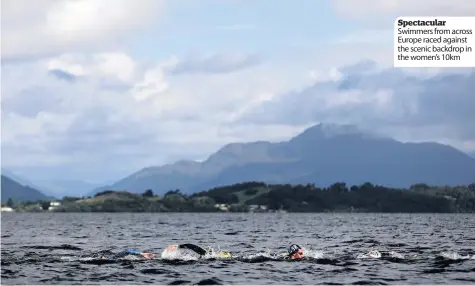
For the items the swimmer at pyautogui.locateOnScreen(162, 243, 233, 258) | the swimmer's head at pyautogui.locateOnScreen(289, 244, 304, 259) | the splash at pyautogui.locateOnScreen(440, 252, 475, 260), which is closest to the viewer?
the splash at pyautogui.locateOnScreen(440, 252, 475, 260)

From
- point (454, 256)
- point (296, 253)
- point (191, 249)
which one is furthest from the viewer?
point (191, 249)

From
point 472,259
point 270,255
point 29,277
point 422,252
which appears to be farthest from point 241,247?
point 29,277

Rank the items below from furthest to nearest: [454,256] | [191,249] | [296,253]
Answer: [191,249], [454,256], [296,253]

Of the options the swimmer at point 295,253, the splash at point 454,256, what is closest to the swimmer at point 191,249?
the swimmer at point 295,253

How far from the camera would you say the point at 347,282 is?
50.6 m

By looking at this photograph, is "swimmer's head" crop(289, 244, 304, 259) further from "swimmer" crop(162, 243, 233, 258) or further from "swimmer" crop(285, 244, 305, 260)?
"swimmer" crop(162, 243, 233, 258)

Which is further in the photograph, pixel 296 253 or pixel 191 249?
pixel 191 249

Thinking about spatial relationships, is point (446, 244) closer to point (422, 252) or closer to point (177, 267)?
point (422, 252)

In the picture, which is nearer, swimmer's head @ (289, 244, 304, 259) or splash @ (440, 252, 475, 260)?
splash @ (440, 252, 475, 260)

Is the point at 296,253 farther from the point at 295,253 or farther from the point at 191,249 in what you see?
the point at 191,249

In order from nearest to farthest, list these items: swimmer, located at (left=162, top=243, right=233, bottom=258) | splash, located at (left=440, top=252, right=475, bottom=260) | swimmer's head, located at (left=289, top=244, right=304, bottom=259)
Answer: splash, located at (left=440, top=252, right=475, bottom=260), swimmer's head, located at (left=289, top=244, right=304, bottom=259), swimmer, located at (left=162, top=243, right=233, bottom=258)


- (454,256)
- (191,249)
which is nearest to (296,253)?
(191,249)

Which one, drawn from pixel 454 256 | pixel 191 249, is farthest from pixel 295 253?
pixel 454 256

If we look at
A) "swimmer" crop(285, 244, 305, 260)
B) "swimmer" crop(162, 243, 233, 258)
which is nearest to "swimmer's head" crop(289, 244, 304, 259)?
"swimmer" crop(285, 244, 305, 260)
